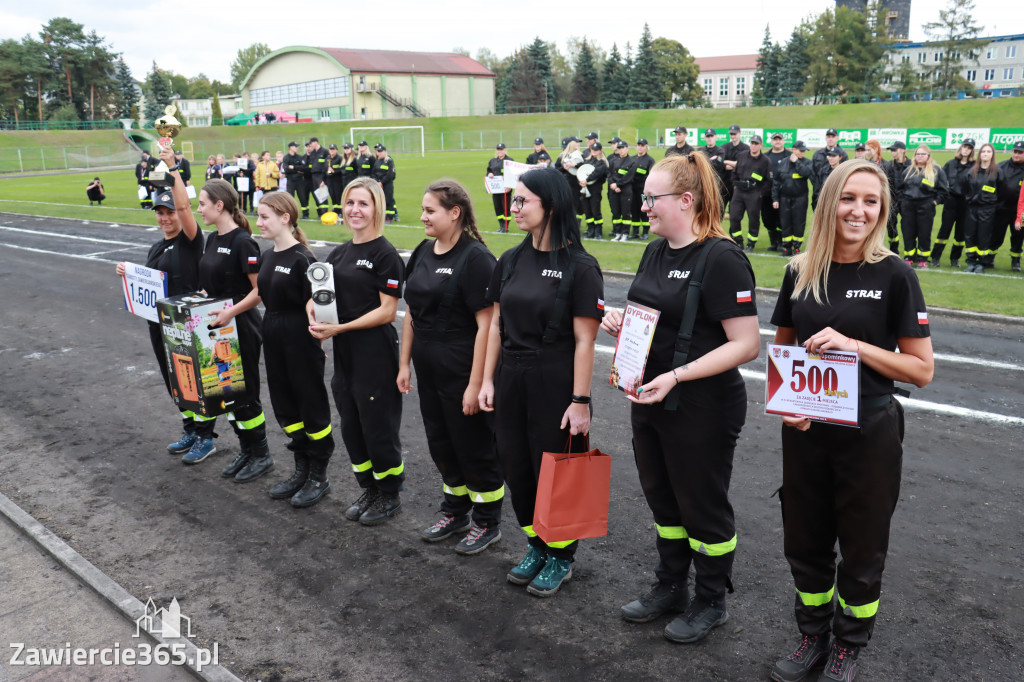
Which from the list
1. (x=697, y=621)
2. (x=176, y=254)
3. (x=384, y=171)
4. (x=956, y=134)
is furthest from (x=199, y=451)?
(x=956, y=134)

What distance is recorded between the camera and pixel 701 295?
3.53m

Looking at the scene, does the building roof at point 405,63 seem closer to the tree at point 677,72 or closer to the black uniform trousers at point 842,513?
the tree at point 677,72

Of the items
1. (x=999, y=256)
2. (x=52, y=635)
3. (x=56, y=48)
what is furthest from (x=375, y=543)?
(x=56, y=48)

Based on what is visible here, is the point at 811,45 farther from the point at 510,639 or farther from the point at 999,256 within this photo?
the point at 510,639

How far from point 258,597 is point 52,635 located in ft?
3.36

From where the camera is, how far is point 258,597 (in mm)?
4352

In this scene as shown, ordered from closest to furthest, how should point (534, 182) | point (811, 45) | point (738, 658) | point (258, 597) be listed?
point (738, 658) < point (534, 182) < point (258, 597) < point (811, 45)

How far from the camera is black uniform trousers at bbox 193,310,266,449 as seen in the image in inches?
234

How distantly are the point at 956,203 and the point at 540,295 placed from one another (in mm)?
12726

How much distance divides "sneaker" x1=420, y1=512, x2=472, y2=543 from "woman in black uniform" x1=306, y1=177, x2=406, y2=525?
1.36ft

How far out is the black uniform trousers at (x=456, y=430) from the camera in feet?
15.1

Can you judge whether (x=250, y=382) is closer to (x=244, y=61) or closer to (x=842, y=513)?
(x=842, y=513)

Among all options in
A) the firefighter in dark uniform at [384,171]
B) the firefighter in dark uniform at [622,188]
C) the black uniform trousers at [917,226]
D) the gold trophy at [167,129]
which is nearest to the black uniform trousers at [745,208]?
the firefighter in dark uniform at [622,188]

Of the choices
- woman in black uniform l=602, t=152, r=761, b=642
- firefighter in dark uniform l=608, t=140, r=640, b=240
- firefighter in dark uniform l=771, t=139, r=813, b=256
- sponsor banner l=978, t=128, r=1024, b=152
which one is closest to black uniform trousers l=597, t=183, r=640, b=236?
firefighter in dark uniform l=608, t=140, r=640, b=240
